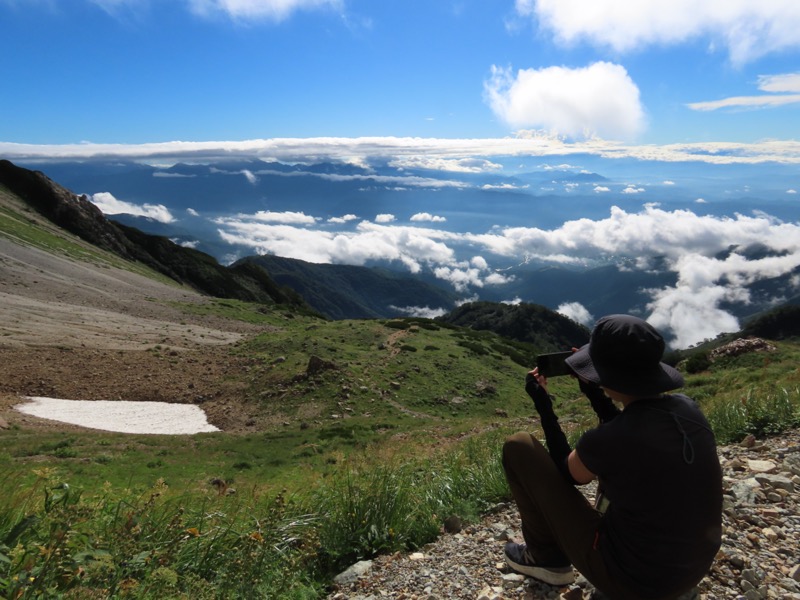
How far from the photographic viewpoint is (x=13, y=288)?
43969mm

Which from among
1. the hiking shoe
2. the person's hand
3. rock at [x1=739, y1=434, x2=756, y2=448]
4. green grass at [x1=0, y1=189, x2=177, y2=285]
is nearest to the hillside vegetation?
rock at [x1=739, y1=434, x2=756, y2=448]

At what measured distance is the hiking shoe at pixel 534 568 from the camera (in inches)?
162

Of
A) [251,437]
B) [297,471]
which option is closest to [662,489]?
[297,471]

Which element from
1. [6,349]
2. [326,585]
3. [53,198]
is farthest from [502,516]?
[53,198]

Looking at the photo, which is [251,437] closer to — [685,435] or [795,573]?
[795,573]

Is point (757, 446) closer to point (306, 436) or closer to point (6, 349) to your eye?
point (306, 436)

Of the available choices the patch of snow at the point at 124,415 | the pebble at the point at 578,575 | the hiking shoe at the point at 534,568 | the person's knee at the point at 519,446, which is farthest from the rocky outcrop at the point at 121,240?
the person's knee at the point at 519,446

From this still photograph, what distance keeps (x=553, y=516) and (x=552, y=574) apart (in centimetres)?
64

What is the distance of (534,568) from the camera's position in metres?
4.21

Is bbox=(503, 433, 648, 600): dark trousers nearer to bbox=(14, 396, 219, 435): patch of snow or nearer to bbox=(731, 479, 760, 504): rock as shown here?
bbox=(731, 479, 760, 504): rock

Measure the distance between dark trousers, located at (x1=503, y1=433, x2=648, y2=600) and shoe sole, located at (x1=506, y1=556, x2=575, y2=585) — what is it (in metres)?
0.05

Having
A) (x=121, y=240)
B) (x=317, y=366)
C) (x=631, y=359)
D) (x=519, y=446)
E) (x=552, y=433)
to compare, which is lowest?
(x=317, y=366)

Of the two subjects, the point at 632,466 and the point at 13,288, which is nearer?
the point at 632,466

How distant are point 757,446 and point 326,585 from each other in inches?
247
